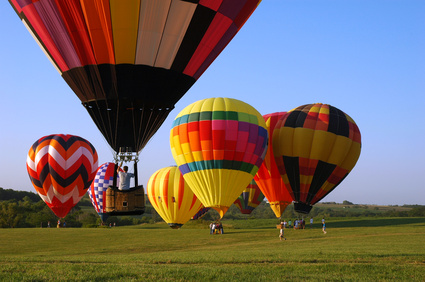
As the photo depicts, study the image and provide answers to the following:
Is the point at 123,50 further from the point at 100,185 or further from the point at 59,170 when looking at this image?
the point at 100,185

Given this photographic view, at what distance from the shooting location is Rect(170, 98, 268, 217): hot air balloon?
31.0 meters

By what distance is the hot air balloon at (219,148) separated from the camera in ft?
102

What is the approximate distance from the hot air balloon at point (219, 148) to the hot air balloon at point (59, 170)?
513 inches

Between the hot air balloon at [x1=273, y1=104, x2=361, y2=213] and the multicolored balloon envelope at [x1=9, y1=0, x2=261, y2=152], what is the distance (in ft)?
60.5

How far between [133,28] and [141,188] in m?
5.41

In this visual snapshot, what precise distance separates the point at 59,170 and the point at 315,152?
70.9ft

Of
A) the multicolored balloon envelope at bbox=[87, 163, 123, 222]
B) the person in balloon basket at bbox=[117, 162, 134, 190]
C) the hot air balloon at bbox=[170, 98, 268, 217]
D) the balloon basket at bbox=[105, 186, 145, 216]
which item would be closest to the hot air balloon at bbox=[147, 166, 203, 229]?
the multicolored balloon envelope at bbox=[87, 163, 123, 222]

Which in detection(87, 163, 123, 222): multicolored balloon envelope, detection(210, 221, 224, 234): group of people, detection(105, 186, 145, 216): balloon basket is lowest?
detection(210, 221, 224, 234): group of people

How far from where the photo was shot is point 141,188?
15.9 metres

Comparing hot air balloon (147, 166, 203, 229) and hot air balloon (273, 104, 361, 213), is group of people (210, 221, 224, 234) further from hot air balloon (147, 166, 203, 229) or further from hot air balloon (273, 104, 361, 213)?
hot air balloon (147, 166, 203, 229)

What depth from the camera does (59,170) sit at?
40.8 meters

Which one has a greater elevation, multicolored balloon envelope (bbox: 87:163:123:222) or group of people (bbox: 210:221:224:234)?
multicolored balloon envelope (bbox: 87:163:123:222)

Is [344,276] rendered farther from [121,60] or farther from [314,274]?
[121,60]

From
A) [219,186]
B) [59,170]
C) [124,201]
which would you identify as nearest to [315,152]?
[219,186]
